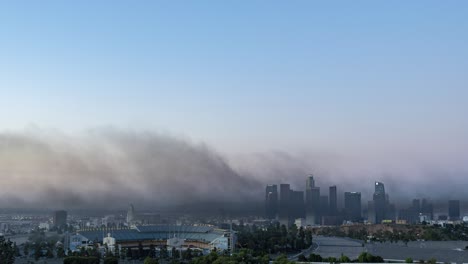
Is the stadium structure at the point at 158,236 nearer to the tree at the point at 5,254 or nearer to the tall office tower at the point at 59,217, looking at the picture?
the tree at the point at 5,254

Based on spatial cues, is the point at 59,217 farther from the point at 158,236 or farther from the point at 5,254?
the point at 5,254

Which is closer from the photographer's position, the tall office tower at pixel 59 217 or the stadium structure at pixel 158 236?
the stadium structure at pixel 158 236

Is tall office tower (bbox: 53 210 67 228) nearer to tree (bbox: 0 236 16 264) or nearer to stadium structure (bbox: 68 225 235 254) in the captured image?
stadium structure (bbox: 68 225 235 254)

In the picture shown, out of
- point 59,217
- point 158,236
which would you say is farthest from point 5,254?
point 59,217

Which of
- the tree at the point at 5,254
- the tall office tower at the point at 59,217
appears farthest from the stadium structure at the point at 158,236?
the tall office tower at the point at 59,217

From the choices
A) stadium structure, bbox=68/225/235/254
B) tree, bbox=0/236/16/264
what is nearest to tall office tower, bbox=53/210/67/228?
stadium structure, bbox=68/225/235/254

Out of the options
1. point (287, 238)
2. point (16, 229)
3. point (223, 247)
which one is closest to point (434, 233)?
point (287, 238)

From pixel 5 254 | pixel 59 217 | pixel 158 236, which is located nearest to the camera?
pixel 5 254

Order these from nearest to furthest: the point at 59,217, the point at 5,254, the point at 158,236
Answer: the point at 5,254 < the point at 158,236 < the point at 59,217

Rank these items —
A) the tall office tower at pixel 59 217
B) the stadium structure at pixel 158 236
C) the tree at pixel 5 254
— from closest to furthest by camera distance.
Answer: the tree at pixel 5 254 < the stadium structure at pixel 158 236 < the tall office tower at pixel 59 217
